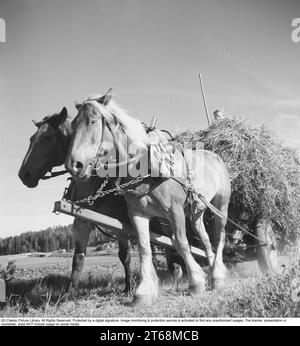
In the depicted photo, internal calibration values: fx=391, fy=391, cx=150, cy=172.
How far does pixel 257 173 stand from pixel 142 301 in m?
1.81

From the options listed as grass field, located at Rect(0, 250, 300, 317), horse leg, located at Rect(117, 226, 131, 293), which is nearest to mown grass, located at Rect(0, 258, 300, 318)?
grass field, located at Rect(0, 250, 300, 317)

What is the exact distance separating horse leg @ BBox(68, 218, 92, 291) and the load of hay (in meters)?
1.56

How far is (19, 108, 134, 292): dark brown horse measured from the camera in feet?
11.2

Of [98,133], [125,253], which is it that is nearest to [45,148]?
[98,133]

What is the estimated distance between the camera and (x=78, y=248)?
3572 mm

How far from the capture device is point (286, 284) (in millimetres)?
2557

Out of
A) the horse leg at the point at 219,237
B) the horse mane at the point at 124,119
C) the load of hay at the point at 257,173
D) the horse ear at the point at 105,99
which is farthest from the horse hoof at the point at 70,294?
the load of hay at the point at 257,173

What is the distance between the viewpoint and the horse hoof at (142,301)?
9.69ft

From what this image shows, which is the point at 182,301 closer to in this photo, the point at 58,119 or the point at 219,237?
the point at 219,237

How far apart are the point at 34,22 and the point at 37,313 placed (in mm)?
2501

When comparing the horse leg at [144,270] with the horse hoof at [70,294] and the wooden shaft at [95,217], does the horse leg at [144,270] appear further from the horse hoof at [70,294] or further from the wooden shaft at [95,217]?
the horse hoof at [70,294]

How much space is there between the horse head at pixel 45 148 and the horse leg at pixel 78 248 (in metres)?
0.57

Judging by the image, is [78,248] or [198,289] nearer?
[198,289]

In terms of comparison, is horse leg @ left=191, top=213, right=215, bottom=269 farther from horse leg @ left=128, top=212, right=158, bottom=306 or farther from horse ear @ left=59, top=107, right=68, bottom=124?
horse ear @ left=59, top=107, right=68, bottom=124
